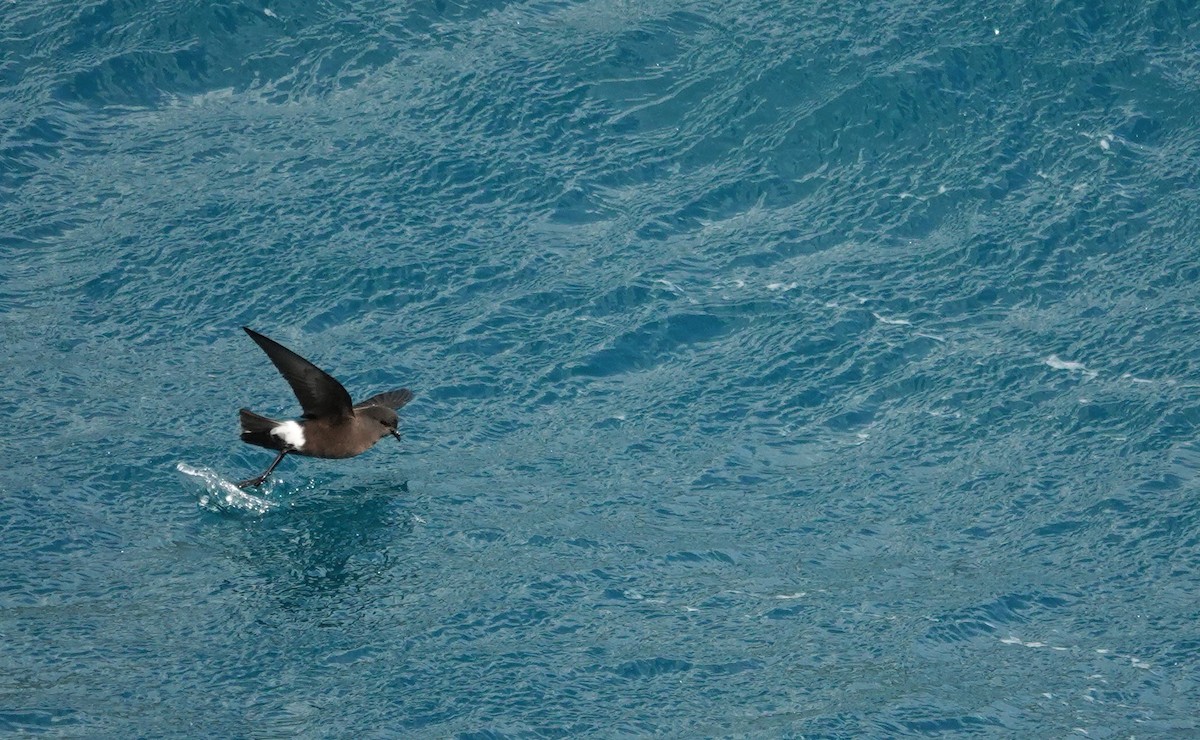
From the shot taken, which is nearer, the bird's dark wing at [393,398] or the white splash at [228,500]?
the white splash at [228,500]

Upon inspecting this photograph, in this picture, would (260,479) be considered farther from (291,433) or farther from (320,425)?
(320,425)

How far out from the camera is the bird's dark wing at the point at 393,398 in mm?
14141

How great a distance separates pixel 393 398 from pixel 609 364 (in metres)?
2.69

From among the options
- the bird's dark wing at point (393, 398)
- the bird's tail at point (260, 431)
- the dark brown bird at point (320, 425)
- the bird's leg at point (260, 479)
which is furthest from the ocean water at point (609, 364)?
the bird's tail at point (260, 431)

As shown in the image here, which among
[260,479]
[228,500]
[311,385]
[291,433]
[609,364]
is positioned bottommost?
[228,500]

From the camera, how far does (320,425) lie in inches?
512

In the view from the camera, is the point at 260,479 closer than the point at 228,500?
Yes

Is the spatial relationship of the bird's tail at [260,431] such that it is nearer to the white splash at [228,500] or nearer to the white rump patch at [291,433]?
the white rump patch at [291,433]

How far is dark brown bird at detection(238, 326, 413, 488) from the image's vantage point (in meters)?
12.5

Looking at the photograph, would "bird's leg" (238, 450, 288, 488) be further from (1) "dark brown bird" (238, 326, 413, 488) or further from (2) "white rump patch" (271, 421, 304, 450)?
(2) "white rump patch" (271, 421, 304, 450)

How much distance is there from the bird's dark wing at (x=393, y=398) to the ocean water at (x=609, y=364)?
765mm

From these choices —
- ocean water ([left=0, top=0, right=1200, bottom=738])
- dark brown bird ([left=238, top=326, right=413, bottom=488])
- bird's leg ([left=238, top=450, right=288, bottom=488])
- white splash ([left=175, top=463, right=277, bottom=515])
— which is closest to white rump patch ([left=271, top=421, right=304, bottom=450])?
dark brown bird ([left=238, top=326, right=413, bottom=488])

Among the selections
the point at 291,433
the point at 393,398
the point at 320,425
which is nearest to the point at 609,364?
the point at 393,398

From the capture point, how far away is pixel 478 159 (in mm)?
18141
